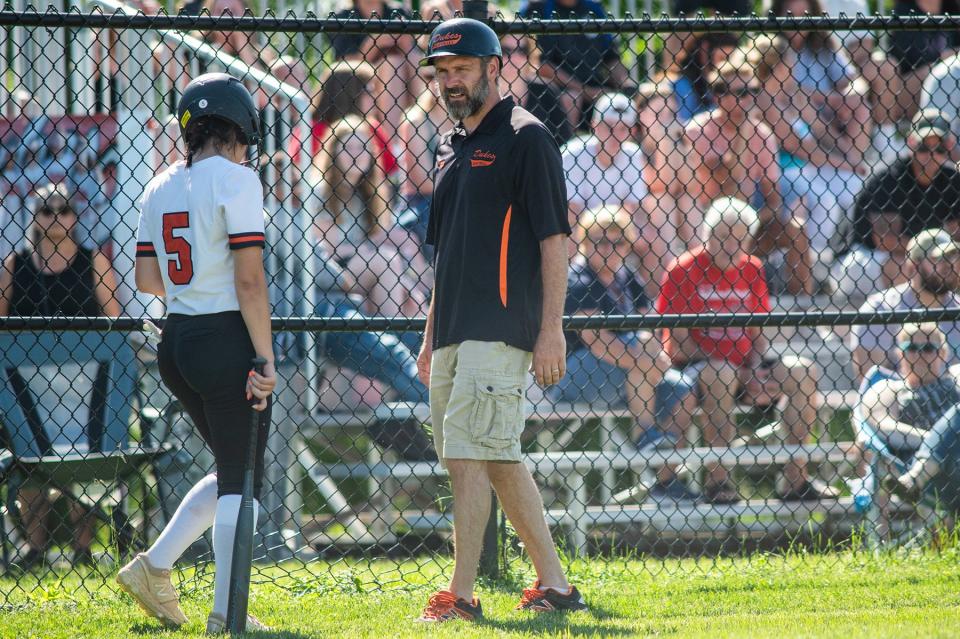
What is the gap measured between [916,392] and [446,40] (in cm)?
339

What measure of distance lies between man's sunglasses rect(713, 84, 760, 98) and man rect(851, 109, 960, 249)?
976 millimetres

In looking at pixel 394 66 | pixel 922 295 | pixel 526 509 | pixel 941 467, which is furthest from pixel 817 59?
pixel 526 509

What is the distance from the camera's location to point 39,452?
537 cm

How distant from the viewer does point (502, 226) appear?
388cm

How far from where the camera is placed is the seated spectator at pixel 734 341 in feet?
20.8

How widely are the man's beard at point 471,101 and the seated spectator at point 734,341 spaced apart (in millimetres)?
2664

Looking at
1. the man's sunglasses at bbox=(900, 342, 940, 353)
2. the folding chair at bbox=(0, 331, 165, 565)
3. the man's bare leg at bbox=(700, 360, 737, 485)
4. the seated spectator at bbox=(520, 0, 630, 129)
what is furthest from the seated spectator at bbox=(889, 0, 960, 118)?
the folding chair at bbox=(0, 331, 165, 565)

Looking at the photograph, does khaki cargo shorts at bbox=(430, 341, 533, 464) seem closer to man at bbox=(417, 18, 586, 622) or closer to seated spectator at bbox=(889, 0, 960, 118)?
man at bbox=(417, 18, 586, 622)

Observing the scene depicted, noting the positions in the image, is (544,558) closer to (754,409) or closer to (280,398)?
(280,398)

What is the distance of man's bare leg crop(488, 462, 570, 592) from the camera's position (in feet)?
13.0

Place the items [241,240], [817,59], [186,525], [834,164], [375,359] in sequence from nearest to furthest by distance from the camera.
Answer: [241,240]
[186,525]
[375,359]
[834,164]
[817,59]

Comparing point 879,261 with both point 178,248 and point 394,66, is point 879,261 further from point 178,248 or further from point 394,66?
point 178,248

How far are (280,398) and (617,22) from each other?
2.67 metres

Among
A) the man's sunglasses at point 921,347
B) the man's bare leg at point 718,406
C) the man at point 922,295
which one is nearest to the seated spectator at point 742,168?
the man at point 922,295
